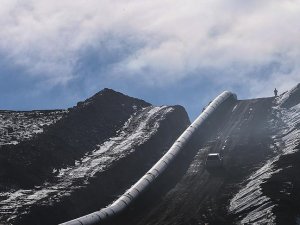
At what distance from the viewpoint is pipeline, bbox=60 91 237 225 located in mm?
42291

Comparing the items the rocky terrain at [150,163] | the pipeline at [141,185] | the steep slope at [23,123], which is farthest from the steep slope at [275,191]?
the steep slope at [23,123]

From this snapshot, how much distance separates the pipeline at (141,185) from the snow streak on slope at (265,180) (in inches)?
405

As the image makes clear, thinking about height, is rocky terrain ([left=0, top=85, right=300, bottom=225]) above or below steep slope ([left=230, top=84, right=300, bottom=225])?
above

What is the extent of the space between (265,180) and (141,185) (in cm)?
1313

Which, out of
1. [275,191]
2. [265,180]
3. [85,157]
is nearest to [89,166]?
[85,157]

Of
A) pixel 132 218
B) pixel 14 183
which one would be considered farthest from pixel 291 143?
pixel 14 183

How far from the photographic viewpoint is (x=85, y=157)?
64250 millimetres

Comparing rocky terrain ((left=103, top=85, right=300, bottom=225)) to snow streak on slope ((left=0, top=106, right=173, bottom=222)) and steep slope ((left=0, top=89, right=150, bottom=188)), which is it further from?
steep slope ((left=0, top=89, right=150, bottom=188))

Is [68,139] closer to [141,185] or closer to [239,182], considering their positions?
[141,185]

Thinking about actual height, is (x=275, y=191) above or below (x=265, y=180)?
below

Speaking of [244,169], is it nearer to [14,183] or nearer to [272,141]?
[272,141]

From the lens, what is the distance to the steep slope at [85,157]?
47.4 m

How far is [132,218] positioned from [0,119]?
38.1 m

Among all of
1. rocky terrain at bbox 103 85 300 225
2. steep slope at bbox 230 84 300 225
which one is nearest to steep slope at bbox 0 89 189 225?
rocky terrain at bbox 103 85 300 225
